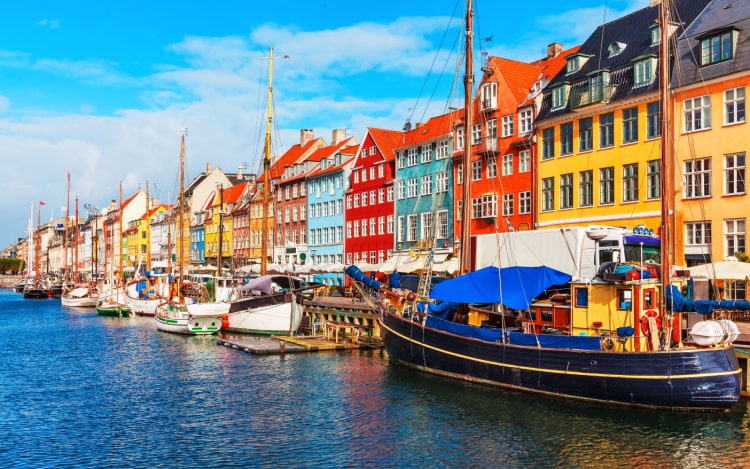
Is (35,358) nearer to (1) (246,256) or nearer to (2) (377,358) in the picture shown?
(2) (377,358)

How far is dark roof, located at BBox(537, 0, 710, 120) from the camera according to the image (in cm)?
4453

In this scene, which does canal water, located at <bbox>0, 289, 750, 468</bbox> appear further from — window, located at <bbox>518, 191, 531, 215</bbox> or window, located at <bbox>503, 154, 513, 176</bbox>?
window, located at <bbox>503, 154, 513, 176</bbox>

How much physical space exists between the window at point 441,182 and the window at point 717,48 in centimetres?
2461

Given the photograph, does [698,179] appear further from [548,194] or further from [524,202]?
[524,202]

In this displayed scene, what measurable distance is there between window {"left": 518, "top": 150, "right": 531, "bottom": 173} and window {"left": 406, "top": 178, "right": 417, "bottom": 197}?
1436 cm

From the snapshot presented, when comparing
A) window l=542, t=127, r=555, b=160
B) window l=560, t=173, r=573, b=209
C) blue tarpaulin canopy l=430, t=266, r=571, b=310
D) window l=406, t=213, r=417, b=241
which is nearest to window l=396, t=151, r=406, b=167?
window l=406, t=213, r=417, b=241

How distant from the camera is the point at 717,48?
40.2 m

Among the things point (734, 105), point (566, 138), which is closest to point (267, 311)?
point (566, 138)

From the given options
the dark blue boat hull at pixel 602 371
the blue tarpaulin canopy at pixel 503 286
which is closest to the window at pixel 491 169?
the blue tarpaulin canopy at pixel 503 286

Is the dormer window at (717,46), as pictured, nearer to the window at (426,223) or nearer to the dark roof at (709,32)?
the dark roof at (709,32)

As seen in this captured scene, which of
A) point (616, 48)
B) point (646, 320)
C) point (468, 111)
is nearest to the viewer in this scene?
point (646, 320)

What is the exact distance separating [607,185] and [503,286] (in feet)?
61.2

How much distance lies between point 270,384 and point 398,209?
38.5 meters

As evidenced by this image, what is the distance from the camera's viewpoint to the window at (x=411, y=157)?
66.2 meters
